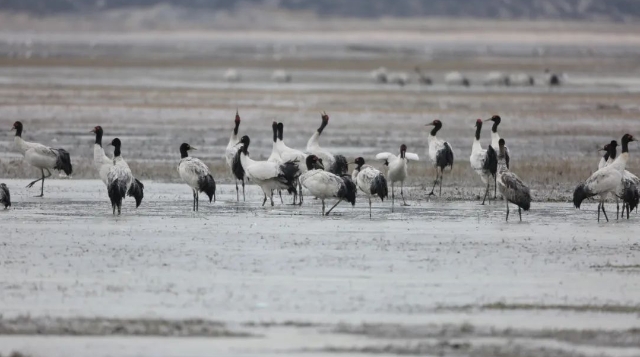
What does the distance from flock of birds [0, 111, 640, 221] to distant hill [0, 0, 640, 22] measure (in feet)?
533

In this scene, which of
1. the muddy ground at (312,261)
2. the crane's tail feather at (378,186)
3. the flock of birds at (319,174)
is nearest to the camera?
the muddy ground at (312,261)

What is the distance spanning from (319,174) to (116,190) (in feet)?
9.39

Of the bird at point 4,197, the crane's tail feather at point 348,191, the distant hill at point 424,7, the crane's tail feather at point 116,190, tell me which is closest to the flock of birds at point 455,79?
the crane's tail feather at point 348,191

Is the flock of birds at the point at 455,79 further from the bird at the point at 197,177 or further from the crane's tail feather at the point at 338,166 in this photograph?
the bird at the point at 197,177

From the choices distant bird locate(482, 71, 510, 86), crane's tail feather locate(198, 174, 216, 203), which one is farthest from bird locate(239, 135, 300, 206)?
distant bird locate(482, 71, 510, 86)

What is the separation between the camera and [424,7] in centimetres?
19488

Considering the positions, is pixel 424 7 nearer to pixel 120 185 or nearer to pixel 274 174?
pixel 274 174

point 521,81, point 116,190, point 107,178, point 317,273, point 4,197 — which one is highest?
point 521,81

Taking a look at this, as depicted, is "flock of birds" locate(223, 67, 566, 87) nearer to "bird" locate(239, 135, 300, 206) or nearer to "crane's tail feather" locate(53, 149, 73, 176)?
"crane's tail feather" locate(53, 149, 73, 176)

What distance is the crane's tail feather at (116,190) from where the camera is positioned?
1853 cm

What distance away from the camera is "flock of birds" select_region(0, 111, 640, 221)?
1866 centimetres

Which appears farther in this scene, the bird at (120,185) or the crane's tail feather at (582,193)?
the crane's tail feather at (582,193)

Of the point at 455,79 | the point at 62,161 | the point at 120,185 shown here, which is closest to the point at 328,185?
the point at 120,185

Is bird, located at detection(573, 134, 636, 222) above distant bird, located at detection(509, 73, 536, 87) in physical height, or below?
below
